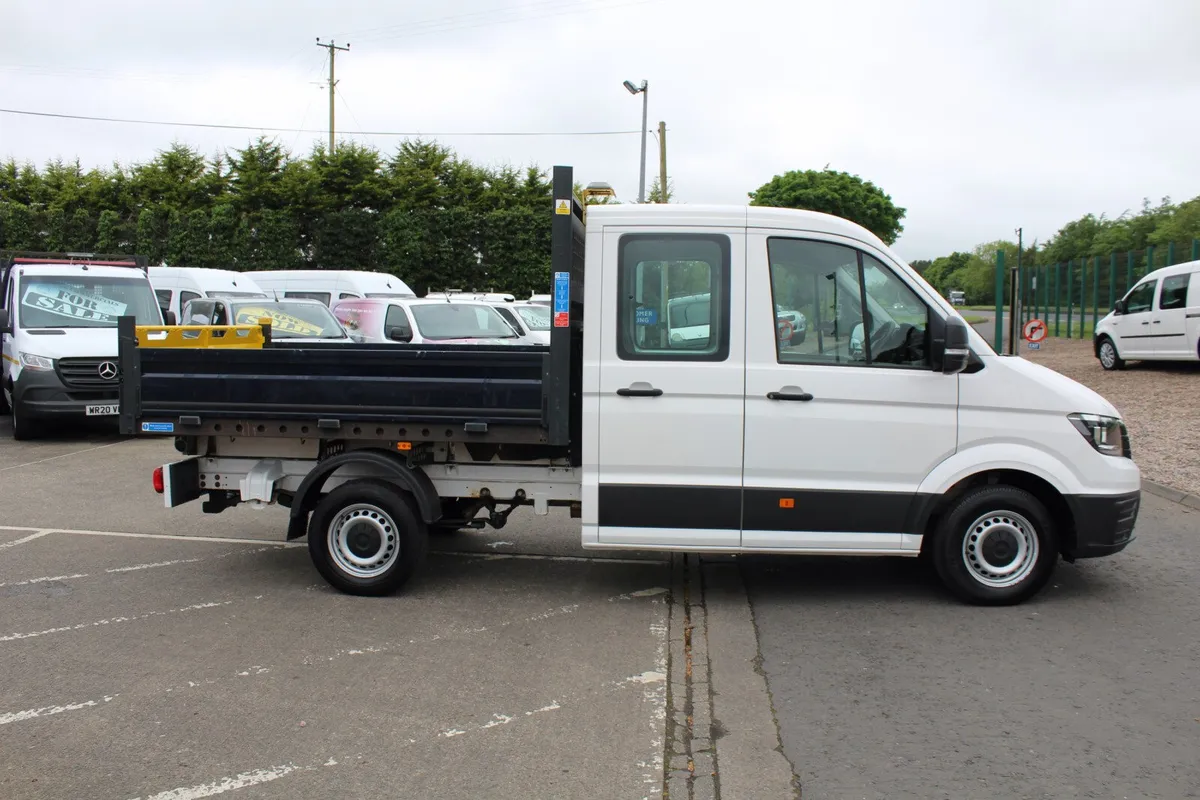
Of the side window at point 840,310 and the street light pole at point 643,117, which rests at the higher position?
the street light pole at point 643,117

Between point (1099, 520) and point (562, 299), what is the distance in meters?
3.34

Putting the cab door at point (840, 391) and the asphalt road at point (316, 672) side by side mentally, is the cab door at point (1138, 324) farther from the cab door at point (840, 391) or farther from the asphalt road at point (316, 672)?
the cab door at point (840, 391)

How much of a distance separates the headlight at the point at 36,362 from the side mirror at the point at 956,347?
1164 cm

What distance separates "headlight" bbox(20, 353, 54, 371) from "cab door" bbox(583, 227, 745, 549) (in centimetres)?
1007

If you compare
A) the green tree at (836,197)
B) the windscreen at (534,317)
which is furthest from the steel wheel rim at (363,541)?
the green tree at (836,197)

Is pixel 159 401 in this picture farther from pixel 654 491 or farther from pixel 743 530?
pixel 743 530

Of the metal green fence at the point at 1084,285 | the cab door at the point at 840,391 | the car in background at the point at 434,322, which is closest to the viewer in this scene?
the cab door at the point at 840,391

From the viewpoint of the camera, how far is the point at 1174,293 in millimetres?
18281

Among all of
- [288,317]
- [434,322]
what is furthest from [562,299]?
[434,322]

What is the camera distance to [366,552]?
20.9 feet

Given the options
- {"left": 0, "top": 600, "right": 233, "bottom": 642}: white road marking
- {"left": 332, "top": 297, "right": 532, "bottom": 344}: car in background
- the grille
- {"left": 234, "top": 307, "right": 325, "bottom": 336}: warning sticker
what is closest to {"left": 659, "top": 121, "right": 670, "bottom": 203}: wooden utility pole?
{"left": 332, "top": 297, "right": 532, "bottom": 344}: car in background

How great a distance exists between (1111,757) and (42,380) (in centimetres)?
1298

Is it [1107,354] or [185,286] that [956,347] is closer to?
[1107,354]

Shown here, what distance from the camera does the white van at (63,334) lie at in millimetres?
13109
